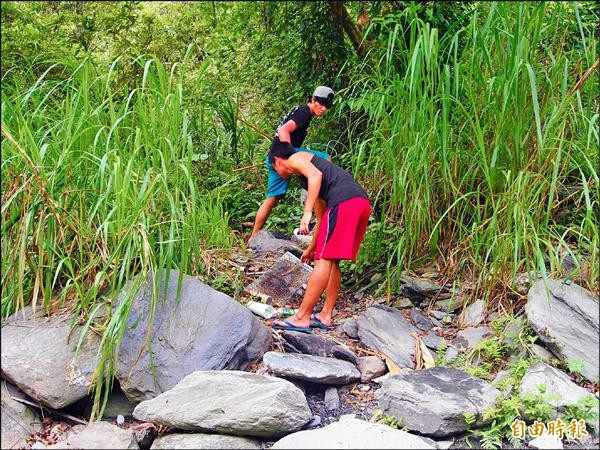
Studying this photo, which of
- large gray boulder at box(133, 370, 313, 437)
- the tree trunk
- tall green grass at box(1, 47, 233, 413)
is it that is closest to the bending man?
tall green grass at box(1, 47, 233, 413)

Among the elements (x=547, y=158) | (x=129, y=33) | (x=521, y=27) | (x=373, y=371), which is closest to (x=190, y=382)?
(x=373, y=371)

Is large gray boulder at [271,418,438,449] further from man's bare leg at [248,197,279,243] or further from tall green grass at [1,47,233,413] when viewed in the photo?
man's bare leg at [248,197,279,243]

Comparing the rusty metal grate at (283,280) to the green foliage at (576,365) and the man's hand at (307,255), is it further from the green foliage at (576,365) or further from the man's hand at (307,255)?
the green foliage at (576,365)

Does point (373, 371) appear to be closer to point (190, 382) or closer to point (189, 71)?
point (190, 382)

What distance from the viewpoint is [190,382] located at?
3.18 meters

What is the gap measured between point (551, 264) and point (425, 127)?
1.19m

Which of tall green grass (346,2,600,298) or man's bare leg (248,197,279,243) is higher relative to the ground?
tall green grass (346,2,600,298)

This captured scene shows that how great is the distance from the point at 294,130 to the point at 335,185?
130 cm

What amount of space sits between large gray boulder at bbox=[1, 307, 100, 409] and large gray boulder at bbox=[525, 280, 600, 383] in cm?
231

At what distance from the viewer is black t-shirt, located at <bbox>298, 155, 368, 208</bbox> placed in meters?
4.01

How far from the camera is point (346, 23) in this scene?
237 inches

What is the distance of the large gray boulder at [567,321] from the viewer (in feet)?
10.8

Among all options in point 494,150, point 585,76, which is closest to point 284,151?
point 494,150

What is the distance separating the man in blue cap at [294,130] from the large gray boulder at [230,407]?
1898mm
